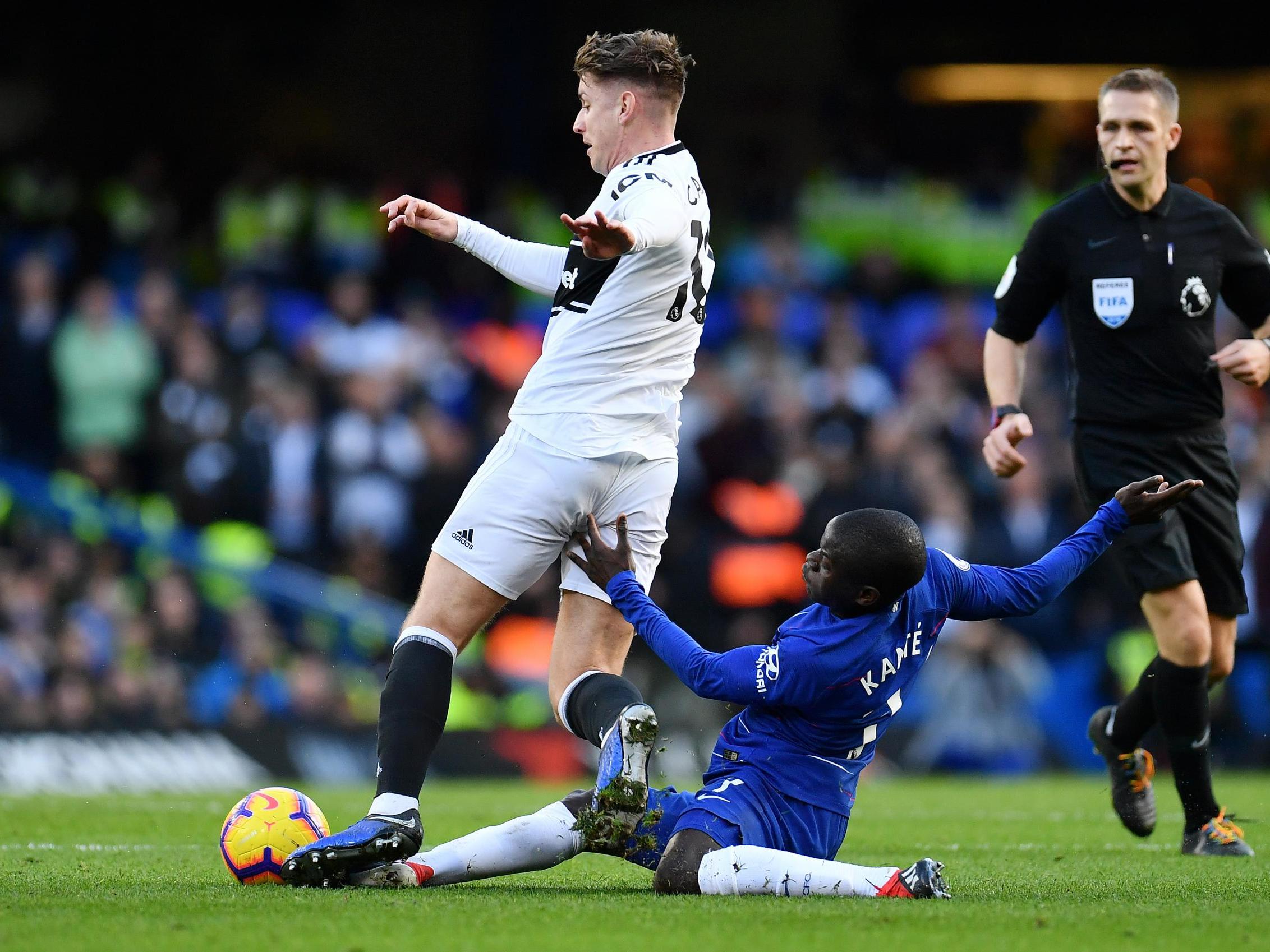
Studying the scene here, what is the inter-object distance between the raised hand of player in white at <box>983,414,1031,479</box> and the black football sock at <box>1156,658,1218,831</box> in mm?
954

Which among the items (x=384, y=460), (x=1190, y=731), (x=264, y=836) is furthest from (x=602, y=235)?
(x=384, y=460)

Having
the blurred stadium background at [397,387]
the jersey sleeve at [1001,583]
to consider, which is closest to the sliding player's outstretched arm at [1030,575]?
the jersey sleeve at [1001,583]

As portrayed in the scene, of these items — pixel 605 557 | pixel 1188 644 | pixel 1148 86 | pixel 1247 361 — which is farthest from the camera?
pixel 1148 86

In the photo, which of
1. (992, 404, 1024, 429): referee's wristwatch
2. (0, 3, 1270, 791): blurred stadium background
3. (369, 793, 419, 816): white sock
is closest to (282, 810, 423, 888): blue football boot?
(369, 793, 419, 816): white sock

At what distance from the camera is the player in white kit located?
480 centimetres

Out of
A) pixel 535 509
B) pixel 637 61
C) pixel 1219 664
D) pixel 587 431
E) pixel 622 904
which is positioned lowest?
pixel 622 904

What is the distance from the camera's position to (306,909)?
13.8 feet

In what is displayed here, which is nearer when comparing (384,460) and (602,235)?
(602,235)

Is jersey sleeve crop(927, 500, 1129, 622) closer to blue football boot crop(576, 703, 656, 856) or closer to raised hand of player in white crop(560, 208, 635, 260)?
blue football boot crop(576, 703, 656, 856)

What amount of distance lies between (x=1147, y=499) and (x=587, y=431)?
1542mm

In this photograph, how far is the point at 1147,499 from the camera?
4773 mm

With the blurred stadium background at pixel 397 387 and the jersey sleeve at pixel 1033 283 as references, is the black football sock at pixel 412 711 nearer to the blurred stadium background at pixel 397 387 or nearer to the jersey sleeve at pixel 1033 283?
the jersey sleeve at pixel 1033 283

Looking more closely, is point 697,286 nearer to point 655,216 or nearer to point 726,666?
point 655,216

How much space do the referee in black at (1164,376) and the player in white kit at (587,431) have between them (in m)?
1.53
